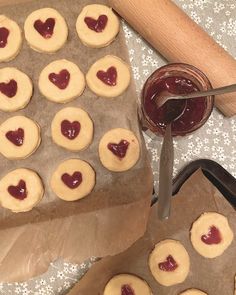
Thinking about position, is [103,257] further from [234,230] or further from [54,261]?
[234,230]

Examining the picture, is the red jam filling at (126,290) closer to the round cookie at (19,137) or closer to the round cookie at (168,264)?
the round cookie at (168,264)

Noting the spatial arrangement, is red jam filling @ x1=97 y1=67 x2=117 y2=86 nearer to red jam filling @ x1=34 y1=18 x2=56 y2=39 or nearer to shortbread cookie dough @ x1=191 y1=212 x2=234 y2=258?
red jam filling @ x1=34 y1=18 x2=56 y2=39

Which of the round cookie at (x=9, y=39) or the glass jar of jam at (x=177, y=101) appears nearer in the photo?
the glass jar of jam at (x=177, y=101)

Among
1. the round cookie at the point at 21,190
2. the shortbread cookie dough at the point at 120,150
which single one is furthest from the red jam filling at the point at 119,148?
the round cookie at the point at 21,190

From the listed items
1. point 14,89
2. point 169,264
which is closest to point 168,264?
point 169,264

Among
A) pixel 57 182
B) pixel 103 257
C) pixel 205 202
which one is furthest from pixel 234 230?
pixel 57 182

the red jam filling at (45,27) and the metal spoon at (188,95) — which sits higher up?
the red jam filling at (45,27)
